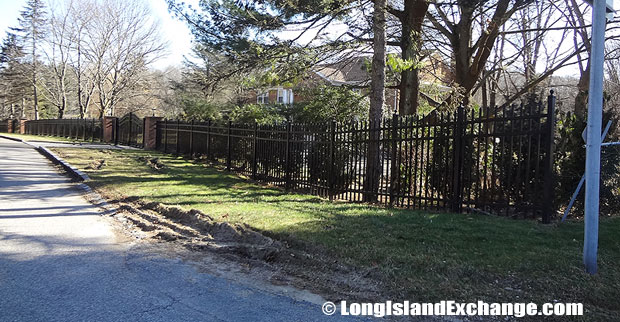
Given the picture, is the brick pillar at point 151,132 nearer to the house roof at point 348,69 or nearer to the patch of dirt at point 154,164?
the patch of dirt at point 154,164

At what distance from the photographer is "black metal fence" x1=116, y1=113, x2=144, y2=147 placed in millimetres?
23938

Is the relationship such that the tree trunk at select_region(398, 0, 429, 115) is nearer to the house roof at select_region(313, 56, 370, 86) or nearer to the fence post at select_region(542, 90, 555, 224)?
the house roof at select_region(313, 56, 370, 86)

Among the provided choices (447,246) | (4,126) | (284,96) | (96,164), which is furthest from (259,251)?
(4,126)

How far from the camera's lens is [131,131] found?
995 inches

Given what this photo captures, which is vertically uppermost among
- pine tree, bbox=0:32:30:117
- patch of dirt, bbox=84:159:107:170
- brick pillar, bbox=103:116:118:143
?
pine tree, bbox=0:32:30:117

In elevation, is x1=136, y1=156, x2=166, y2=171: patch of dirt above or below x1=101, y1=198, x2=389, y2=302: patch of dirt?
above

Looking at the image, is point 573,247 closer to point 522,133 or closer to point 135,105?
point 522,133

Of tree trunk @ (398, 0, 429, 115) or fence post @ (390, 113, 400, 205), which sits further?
tree trunk @ (398, 0, 429, 115)

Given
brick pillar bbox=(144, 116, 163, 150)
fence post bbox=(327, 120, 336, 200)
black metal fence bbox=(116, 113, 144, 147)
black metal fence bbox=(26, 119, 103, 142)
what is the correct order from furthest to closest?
black metal fence bbox=(26, 119, 103, 142)
black metal fence bbox=(116, 113, 144, 147)
brick pillar bbox=(144, 116, 163, 150)
fence post bbox=(327, 120, 336, 200)

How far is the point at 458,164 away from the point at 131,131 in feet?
73.0

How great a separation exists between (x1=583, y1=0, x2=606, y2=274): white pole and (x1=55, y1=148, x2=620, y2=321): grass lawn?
299mm

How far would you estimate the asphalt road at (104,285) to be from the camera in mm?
3836

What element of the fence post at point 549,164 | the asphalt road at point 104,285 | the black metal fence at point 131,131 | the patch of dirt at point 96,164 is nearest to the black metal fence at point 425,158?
the fence post at point 549,164

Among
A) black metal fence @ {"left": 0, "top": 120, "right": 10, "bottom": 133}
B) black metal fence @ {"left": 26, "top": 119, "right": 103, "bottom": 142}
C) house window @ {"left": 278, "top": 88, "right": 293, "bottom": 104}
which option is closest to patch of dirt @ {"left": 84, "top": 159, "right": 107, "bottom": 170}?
black metal fence @ {"left": 26, "top": 119, "right": 103, "bottom": 142}
